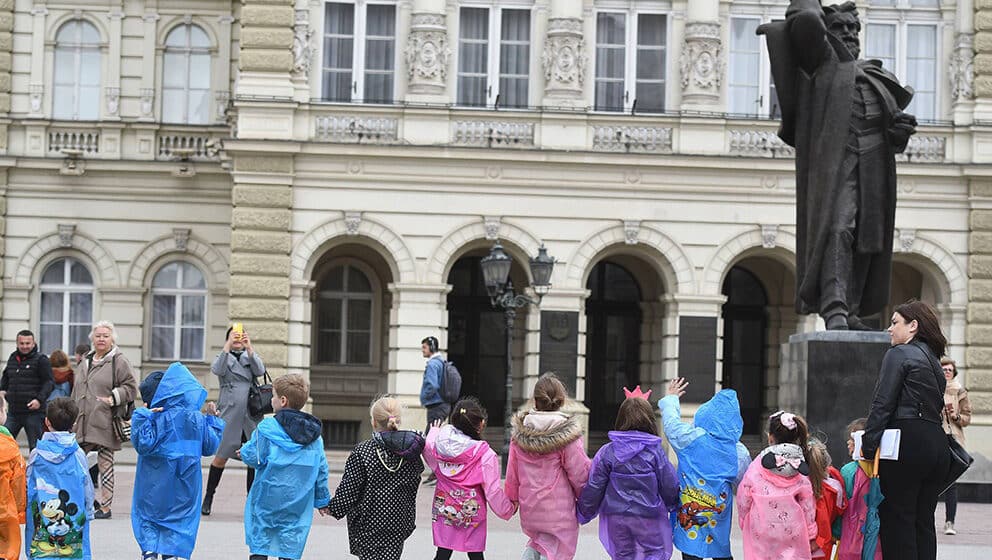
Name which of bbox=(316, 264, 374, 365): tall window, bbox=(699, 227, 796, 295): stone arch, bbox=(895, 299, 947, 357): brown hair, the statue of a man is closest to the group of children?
bbox=(895, 299, 947, 357): brown hair

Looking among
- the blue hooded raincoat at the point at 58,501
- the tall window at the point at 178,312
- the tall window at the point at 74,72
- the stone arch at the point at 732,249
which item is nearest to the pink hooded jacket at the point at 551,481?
the blue hooded raincoat at the point at 58,501

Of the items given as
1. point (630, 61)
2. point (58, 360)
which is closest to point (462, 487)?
point (58, 360)

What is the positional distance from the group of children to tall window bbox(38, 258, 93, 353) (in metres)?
21.5

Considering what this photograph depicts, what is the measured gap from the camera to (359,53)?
31406mm

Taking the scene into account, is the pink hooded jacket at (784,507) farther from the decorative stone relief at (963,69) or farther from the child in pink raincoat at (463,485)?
the decorative stone relief at (963,69)

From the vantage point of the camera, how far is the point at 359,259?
1366 inches

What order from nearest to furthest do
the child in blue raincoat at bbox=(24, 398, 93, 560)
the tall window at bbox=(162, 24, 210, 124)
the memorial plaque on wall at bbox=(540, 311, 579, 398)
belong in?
the child in blue raincoat at bbox=(24, 398, 93, 560)
the memorial plaque on wall at bbox=(540, 311, 579, 398)
the tall window at bbox=(162, 24, 210, 124)

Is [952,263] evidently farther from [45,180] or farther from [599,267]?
[45,180]

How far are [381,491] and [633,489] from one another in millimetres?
1705

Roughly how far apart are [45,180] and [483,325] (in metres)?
9.04

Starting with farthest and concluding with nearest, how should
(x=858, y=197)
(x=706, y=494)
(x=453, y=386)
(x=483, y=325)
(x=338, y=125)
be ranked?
(x=483, y=325)
(x=338, y=125)
(x=453, y=386)
(x=858, y=197)
(x=706, y=494)

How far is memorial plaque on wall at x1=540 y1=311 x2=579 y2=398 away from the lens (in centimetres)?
3120

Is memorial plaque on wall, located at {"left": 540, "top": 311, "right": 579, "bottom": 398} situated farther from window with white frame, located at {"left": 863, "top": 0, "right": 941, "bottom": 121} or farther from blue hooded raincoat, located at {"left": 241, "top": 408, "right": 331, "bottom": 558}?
blue hooded raincoat, located at {"left": 241, "top": 408, "right": 331, "bottom": 558}

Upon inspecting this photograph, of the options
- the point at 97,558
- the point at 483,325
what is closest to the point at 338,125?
the point at 483,325
